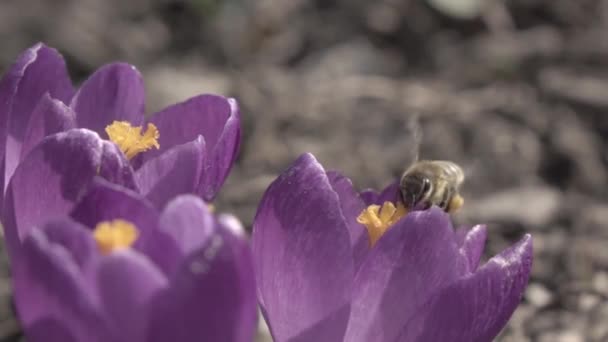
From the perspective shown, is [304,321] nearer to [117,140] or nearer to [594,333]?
[117,140]

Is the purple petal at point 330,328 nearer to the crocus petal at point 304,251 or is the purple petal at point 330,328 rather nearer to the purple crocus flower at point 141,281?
the crocus petal at point 304,251

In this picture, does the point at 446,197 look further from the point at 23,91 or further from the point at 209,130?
the point at 23,91

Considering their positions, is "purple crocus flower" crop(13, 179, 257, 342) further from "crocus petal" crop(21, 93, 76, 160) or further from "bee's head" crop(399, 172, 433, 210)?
"bee's head" crop(399, 172, 433, 210)

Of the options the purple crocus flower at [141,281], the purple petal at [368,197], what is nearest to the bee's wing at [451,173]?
the purple petal at [368,197]

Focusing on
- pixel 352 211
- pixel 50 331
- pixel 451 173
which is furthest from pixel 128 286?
pixel 451 173

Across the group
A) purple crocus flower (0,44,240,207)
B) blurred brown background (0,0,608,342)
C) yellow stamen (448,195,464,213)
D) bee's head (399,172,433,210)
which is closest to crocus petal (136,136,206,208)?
purple crocus flower (0,44,240,207)
